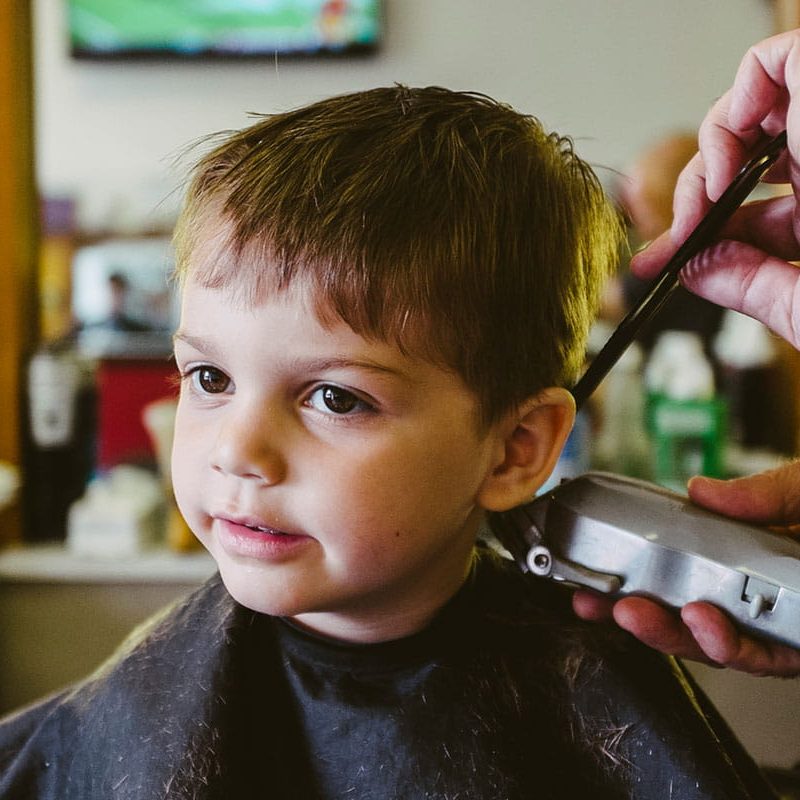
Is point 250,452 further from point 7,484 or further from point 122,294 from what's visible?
point 122,294

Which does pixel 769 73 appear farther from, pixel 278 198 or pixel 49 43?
pixel 49 43

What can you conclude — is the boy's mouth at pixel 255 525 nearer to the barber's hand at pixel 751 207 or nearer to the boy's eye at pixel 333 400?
the boy's eye at pixel 333 400

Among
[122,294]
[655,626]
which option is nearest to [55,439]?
[122,294]

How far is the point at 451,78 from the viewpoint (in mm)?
2865

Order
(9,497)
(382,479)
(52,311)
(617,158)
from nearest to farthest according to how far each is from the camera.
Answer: (382,479)
(9,497)
(52,311)
(617,158)

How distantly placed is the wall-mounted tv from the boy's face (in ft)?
6.95

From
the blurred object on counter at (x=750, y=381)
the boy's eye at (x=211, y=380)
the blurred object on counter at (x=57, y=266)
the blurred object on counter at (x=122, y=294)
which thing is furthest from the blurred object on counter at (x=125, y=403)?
the blurred object on counter at (x=750, y=381)

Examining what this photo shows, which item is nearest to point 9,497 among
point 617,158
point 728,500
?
point 728,500

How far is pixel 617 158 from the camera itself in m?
2.84

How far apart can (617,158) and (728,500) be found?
2097 millimetres

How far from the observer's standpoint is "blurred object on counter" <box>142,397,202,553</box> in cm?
195

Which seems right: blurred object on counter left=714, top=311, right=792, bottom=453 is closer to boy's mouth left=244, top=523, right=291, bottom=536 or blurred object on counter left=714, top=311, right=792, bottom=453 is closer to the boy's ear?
the boy's ear

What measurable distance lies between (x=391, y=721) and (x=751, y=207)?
2.25 feet

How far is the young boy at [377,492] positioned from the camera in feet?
2.65
